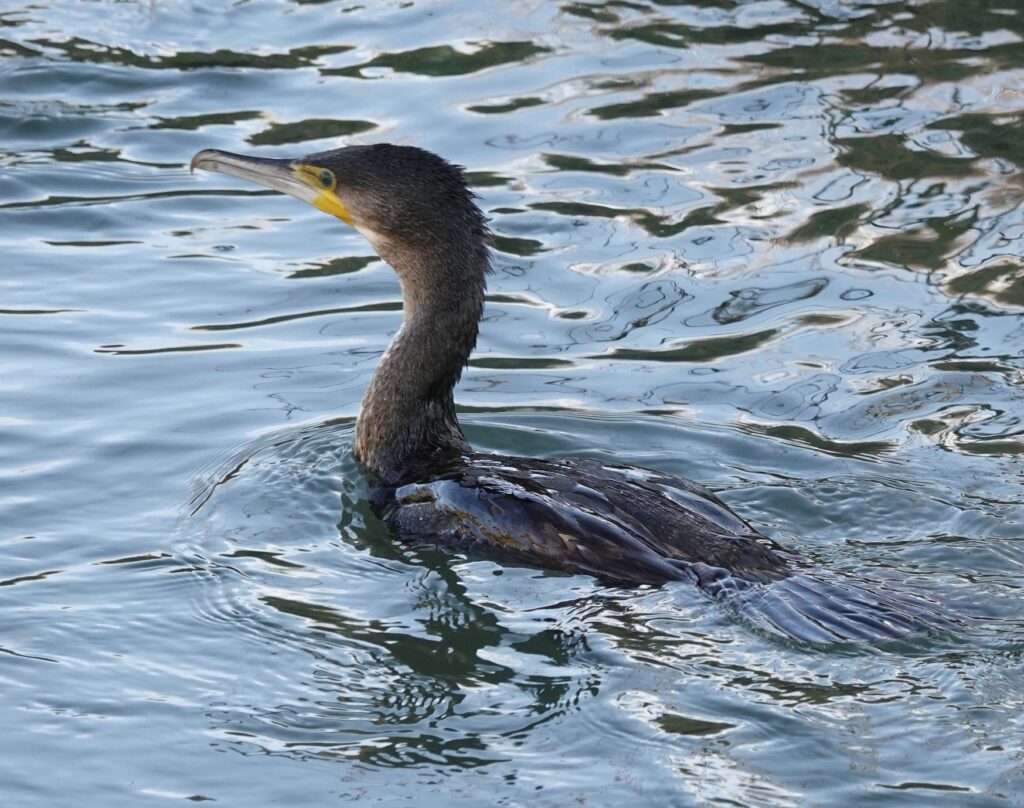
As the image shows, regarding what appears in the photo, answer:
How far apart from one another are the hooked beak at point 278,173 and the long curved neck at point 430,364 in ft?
1.44

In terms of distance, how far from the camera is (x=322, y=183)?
Result: 6.65m

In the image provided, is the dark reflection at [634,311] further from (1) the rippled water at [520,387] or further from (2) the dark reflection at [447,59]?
(2) the dark reflection at [447,59]

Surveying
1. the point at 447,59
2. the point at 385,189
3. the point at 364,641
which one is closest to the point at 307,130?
the point at 447,59

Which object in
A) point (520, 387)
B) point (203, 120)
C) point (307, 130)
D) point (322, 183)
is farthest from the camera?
point (203, 120)

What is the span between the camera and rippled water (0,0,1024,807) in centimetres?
471

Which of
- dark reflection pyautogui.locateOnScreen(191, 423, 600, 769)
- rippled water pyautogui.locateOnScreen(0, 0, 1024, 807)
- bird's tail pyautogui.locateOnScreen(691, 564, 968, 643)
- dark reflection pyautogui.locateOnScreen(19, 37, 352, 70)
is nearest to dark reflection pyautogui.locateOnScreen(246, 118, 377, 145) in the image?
rippled water pyautogui.locateOnScreen(0, 0, 1024, 807)

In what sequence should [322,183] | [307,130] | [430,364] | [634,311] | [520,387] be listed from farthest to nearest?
[307,130], [634,311], [520,387], [322,183], [430,364]

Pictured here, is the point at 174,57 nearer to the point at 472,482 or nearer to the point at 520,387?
the point at 520,387

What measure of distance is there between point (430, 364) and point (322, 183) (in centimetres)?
85

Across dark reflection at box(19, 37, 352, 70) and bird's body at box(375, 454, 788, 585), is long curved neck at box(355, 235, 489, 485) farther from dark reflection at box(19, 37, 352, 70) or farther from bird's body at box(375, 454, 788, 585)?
dark reflection at box(19, 37, 352, 70)

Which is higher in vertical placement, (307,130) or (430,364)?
(307,130)

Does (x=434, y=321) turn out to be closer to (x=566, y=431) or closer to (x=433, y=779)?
(x=566, y=431)

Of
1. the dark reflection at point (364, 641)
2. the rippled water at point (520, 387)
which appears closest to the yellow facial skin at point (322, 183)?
the rippled water at point (520, 387)

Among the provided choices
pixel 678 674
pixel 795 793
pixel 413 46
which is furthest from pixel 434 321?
pixel 413 46
